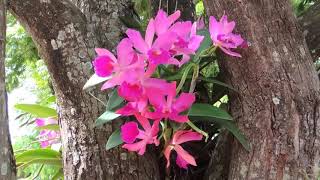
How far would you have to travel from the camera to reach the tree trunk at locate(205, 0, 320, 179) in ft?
3.70

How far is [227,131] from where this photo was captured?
49.4 inches

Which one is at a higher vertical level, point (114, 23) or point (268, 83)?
point (114, 23)

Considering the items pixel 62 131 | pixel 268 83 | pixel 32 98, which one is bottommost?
pixel 32 98

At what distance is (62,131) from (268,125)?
1.87 ft

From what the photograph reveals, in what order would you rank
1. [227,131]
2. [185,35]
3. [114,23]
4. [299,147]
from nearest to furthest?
1. [185,35]
2. [299,147]
3. [227,131]
4. [114,23]

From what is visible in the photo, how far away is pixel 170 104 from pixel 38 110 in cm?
69

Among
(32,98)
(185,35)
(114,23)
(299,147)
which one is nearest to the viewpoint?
(185,35)

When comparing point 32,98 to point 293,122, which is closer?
point 293,122

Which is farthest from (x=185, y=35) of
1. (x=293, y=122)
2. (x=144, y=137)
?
(x=293, y=122)

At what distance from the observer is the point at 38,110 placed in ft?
4.94

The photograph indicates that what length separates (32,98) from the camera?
2.47 metres

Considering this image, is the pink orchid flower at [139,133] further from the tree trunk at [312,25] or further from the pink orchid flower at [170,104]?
the tree trunk at [312,25]

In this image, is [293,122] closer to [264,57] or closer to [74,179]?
[264,57]

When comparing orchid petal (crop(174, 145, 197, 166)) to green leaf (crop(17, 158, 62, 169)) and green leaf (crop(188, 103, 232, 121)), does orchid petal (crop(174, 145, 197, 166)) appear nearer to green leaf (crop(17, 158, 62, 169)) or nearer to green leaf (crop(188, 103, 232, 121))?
green leaf (crop(188, 103, 232, 121))
